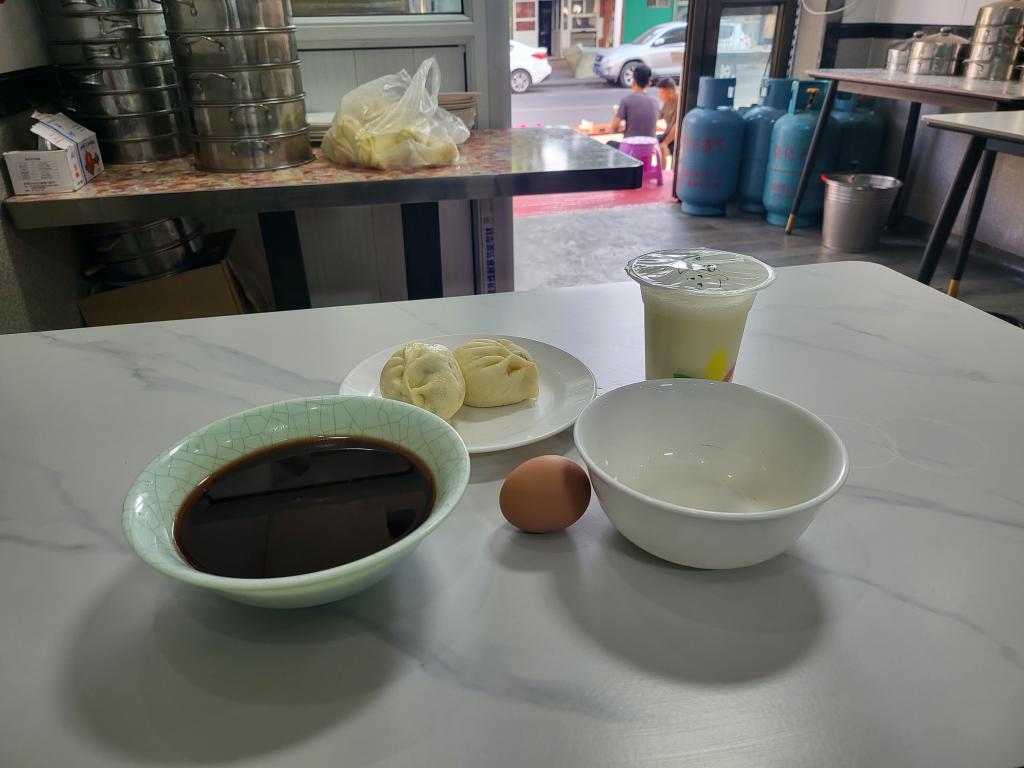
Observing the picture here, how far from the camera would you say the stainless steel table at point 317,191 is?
76.4 inches

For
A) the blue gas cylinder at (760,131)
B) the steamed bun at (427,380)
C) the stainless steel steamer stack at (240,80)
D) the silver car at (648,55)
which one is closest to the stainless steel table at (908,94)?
the blue gas cylinder at (760,131)

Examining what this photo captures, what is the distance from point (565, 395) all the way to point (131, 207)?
1618mm

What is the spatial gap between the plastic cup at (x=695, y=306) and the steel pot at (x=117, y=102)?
6.75 ft

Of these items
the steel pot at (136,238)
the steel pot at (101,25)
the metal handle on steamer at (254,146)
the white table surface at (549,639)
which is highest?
the steel pot at (101,25)

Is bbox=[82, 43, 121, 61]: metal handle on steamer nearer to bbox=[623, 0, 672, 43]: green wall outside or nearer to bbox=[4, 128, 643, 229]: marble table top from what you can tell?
bbox=[4, 128, 643, 229]: marble table top

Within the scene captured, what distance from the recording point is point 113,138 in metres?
2.23

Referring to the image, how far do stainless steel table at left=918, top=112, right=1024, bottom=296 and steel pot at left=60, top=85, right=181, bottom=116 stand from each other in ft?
9.43

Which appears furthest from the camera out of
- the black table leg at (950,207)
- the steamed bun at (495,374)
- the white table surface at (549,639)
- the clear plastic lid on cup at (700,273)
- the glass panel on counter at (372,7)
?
the black table leg at (950,207)

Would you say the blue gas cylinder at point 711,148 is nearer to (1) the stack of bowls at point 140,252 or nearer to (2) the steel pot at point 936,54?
(2) the steel pot at point 936,54

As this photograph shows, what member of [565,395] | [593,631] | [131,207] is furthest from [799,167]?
[593,631]

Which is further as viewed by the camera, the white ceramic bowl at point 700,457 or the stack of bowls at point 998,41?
the stack of bowls at point 998,41

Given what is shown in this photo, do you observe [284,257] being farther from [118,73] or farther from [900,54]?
[900,54]

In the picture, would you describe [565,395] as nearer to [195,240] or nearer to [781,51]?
[195,240]

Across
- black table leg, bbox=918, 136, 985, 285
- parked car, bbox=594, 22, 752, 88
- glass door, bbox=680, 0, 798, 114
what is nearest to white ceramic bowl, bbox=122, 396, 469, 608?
black table leg, bbox=918, 136, 985, 285
